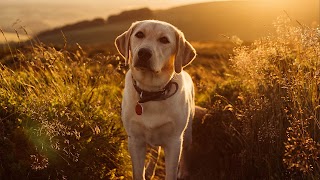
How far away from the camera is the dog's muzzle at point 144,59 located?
14.9 ft

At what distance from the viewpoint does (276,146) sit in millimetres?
5578

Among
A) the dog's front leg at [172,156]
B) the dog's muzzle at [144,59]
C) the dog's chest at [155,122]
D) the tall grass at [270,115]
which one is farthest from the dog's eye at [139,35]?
the tall grass at [270,115]

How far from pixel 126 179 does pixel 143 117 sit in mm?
1128

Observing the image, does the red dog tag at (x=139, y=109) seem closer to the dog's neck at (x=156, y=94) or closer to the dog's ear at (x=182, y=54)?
the dog's neck at (x=156, y=94)

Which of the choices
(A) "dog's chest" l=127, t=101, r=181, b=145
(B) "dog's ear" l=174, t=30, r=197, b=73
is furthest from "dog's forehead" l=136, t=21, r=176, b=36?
(A) "dog's chest" l=127, t=101, r=181, b=145

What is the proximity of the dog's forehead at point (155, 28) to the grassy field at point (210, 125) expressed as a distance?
3.55 ft

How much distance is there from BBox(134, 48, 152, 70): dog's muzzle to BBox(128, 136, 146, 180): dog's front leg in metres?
0.85

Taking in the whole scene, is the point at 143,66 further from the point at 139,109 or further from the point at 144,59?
the point at 139,109

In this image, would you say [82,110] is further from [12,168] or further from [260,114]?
[260,114]

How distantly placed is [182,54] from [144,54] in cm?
55

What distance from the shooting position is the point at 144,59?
458 centimetres

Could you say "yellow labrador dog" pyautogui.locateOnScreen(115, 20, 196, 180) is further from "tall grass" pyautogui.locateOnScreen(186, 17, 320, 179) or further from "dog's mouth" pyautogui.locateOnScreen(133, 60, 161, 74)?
"tall grass" pyautogui.locateOnScreen(186, 17, 320, 179)

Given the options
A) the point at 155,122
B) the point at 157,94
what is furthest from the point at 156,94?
the point at 155,122

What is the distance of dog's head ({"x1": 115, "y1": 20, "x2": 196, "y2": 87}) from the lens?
15.1ft
